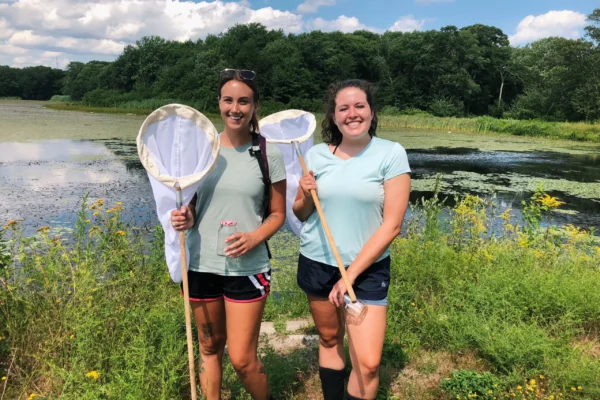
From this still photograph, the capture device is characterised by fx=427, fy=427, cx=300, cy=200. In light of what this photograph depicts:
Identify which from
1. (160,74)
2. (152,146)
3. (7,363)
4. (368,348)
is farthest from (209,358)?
(160,74)

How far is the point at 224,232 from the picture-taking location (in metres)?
2.08

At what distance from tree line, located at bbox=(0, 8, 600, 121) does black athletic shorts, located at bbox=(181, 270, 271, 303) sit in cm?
4333

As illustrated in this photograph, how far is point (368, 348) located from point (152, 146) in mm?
1461

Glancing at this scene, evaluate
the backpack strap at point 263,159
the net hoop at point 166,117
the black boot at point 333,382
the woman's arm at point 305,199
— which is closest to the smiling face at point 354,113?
the woman's arm at point 305,199

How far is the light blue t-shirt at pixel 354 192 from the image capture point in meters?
2.03

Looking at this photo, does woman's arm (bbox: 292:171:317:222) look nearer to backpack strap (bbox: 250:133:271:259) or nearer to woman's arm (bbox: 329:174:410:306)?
backpack strap (bbox: 250:133:271:259)

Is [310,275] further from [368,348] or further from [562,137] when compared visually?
[562,137]

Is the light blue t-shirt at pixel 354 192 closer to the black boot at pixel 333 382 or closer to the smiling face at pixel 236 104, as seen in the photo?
the smiling face at pixel 236 104

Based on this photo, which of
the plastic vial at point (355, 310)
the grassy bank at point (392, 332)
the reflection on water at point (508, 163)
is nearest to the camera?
the plastic vial at point (355, 310)

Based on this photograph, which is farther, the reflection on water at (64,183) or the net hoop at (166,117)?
the reflection on water at (64,183)

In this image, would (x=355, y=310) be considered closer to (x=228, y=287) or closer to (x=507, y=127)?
(x=228, y=287)

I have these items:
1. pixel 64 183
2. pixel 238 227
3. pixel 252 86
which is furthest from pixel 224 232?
pixel 64 183

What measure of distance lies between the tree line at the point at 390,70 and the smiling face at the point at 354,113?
43.2 meters

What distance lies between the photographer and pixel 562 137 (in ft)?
105
